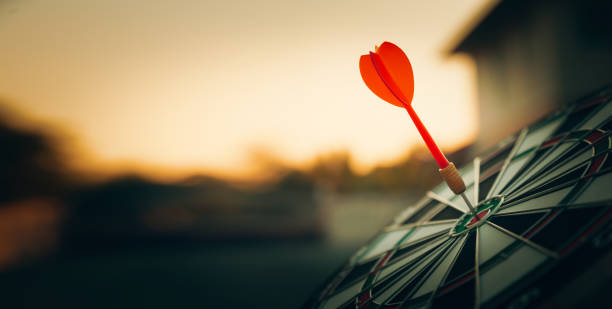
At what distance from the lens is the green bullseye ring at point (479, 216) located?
913mm

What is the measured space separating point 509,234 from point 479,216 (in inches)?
6.1

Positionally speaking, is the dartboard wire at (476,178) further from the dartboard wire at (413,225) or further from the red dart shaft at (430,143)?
the red dart shaft at (430,143)

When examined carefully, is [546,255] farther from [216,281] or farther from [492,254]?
[216,281]

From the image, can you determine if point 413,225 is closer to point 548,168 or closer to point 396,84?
point 548,168

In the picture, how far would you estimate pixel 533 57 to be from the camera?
623 centimetres

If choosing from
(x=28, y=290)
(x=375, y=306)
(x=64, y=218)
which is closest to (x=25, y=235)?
(x=64, y=218)

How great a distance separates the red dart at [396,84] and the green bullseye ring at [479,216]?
0.36 ft

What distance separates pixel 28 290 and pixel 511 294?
669 centimetres

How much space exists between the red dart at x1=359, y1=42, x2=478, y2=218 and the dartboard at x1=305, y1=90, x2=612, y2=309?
0.51 ft

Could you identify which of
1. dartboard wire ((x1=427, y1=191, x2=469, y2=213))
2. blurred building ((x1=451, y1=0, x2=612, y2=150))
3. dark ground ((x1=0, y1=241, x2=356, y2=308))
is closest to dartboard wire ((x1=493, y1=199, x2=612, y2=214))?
dartboard wire ((x1=427, y1=191, x2=469, y2=213))

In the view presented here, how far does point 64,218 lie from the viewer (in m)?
7.90

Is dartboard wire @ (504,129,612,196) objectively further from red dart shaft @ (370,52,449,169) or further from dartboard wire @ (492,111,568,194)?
red dart shaft @ (370,52,449,169)

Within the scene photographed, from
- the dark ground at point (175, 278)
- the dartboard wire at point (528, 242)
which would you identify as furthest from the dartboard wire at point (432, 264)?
the dark ground at point (175, 278)

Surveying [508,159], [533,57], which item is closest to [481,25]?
[533,57]
